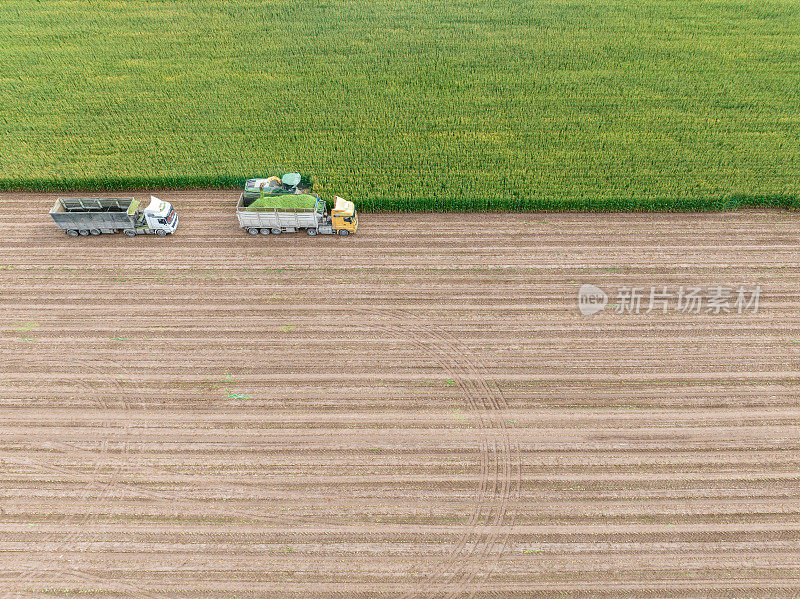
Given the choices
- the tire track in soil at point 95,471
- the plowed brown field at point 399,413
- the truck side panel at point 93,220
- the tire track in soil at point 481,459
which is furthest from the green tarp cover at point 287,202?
the tire track in soil at point 95,471

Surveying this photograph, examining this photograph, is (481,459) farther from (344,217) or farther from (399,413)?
(344,217)

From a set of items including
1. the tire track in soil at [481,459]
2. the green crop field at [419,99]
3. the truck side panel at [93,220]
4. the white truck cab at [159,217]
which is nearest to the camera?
the tire track in soil at [481,459]

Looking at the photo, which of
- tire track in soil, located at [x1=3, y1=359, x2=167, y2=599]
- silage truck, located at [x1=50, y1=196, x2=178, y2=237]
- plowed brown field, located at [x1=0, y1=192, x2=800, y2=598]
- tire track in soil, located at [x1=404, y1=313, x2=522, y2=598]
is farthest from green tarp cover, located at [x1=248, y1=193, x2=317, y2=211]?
tire track in soil, located at [x1=3, y1=359, x2=167, y2=599]

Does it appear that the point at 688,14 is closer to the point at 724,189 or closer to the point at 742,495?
the point at 724,189

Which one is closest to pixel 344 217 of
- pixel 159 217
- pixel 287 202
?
pixel 287 202

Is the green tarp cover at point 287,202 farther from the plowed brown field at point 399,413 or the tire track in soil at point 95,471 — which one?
the tire track in soil at point 95,471

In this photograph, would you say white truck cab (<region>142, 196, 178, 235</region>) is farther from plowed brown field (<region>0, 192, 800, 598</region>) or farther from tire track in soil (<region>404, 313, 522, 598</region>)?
tire track in soil (<region>404, 313, 522, 598</region>)
